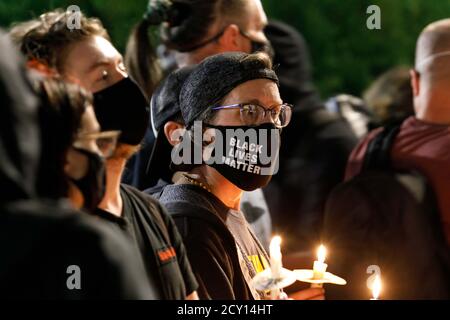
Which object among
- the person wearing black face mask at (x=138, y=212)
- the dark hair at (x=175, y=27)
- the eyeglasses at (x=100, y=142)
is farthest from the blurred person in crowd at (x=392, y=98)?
the eyeglasses at (x=100, y=142)

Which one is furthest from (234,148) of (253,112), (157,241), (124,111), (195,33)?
(195,33)

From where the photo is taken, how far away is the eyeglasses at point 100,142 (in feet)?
9.25

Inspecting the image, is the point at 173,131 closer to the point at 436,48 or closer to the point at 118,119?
the point at 118,119

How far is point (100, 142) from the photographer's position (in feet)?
10.4

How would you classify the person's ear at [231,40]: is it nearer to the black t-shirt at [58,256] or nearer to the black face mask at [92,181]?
the black face mask at [92,181]

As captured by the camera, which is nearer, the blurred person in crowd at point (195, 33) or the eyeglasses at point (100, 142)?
the eyeglasses at point (100, 142)

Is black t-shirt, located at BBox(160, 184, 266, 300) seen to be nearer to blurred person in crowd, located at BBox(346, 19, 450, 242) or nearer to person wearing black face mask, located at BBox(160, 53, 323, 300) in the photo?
person wearing black face mask, located at BBox(160, 53, 323, 300)

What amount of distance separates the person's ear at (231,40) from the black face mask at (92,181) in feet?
8.64

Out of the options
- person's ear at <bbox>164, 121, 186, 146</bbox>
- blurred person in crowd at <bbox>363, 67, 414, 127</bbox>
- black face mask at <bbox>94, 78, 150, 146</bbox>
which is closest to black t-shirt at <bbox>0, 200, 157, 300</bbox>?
black face mask at <bbox>94, 78, 150, 146</bbox>

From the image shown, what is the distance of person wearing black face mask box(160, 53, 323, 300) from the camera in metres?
3.82

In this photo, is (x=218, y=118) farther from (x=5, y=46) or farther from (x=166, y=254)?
(x=5, y=46)

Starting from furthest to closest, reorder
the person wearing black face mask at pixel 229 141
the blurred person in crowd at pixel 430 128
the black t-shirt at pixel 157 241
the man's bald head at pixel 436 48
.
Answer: the man's bald head at pixel 436 48 < the blurred person in crowd at pixel 430 128 < the person wearing black face mask at pixel 229 141 < the black t-shirt at pixel 157 241

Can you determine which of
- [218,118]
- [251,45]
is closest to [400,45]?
[251,45]

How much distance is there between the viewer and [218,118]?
3857 millimetres
